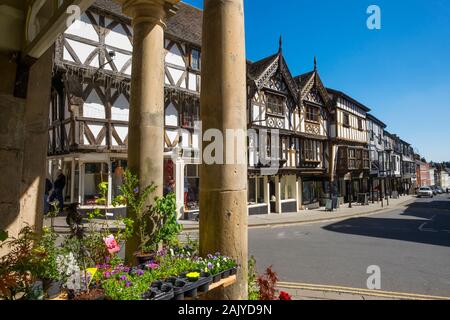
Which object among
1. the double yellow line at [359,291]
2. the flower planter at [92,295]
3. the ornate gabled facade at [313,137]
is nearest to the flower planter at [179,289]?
the flower planter at [92,295]

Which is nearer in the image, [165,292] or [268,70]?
[165,292]

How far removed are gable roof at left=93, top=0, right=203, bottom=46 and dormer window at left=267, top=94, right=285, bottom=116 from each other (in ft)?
19.3

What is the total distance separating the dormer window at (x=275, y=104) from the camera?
19.1 metres

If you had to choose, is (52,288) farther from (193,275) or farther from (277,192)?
(277,192)

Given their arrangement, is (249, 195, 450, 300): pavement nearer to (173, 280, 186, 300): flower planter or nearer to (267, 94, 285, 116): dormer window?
(173, 280, 186, 300): flower planter

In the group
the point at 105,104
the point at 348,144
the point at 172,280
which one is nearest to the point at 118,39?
the point at 105,104

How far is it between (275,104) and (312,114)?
17.4ft

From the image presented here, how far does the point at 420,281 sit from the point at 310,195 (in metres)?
17.8

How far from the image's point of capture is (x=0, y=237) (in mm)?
2396

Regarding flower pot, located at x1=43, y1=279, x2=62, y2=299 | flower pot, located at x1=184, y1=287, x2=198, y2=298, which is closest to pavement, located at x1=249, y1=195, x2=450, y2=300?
flower pot, located at x1=184, y1=287, x2=198, y2=298

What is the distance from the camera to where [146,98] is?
3906mm

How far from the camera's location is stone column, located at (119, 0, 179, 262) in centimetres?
384
